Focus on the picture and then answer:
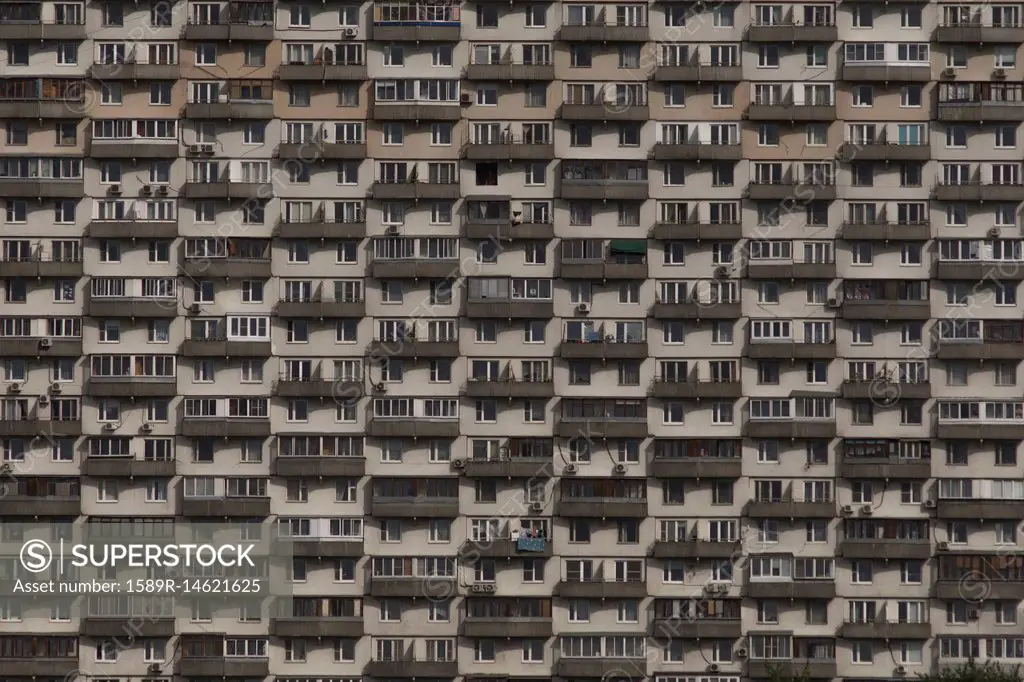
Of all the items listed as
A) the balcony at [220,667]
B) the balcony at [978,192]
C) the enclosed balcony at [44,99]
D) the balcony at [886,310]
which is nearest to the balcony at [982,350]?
the balcony at [886,310]

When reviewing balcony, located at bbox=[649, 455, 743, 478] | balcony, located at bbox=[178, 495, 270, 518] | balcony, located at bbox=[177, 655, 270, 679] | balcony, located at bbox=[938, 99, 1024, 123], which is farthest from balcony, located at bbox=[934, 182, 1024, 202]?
balcony, located at bbox=[177, 655, 270, 679]

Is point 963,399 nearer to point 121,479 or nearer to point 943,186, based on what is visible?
point 943,186

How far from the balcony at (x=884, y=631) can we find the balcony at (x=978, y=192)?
67.3 ft

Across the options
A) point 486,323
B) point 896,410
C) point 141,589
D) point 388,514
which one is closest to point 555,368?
point 486,323

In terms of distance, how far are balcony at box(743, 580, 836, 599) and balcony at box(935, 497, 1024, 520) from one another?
7408 mm

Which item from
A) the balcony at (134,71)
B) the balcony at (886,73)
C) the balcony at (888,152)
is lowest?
the balcony at (888,152)

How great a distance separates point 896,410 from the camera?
362 feet

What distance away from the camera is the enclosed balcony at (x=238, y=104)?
111 meters

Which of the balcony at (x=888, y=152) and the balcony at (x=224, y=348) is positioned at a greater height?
the balcony at (x=888, y=152)

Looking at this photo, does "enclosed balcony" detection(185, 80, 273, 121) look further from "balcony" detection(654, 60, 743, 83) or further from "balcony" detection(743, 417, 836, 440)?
"balcony" detection(743, 417, 836, 440)

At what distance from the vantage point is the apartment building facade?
109750 millimetres

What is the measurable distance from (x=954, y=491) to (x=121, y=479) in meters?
46.3

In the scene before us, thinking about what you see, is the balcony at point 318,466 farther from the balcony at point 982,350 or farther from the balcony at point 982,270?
the balcony at point 982,270

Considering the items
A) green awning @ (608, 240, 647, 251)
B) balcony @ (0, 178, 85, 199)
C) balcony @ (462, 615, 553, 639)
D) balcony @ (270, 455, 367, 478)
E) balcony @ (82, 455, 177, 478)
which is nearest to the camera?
balcony @ (462, 615, 553, 639)
